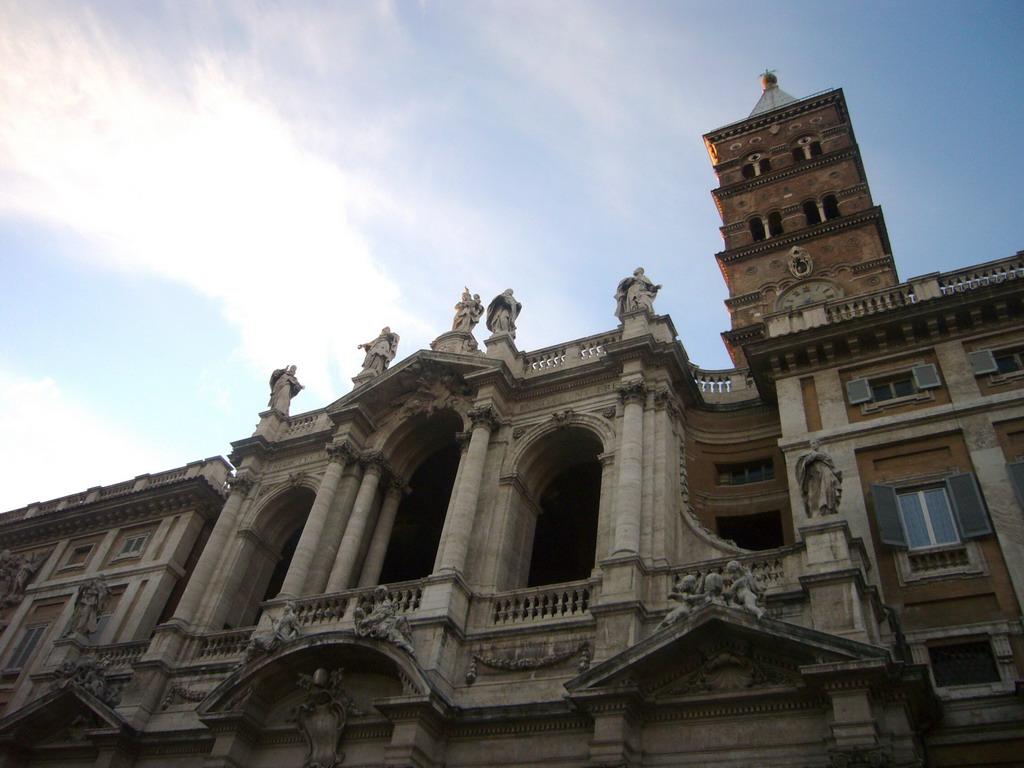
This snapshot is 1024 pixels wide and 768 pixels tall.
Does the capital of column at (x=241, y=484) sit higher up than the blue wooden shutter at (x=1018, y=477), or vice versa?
the capital of column at (x=241, y=484)

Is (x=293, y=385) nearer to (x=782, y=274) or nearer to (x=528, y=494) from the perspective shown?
(x=528, y=494)

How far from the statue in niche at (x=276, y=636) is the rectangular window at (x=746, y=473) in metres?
11.5

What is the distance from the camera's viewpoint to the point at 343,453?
25.5 metres

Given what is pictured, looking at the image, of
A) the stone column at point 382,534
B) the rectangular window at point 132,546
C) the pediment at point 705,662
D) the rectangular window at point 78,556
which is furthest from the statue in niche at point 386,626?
the rectangular window at point 78,556

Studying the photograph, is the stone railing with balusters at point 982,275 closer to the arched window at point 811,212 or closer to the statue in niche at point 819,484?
the statue in niche at point 819,484

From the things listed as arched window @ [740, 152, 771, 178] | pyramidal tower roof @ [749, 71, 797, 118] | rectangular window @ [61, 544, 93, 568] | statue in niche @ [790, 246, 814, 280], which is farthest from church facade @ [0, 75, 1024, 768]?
pyramidal tower roof @ [749, 71, 797, 118]

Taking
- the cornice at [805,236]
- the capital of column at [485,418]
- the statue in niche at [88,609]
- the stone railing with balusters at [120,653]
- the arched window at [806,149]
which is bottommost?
the stone railing with balusters at [120,653]

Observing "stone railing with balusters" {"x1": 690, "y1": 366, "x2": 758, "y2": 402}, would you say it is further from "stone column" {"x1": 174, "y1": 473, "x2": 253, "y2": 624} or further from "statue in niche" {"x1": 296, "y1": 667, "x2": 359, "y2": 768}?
"stone column" {"x1": 174, "y1": 473, "x2": 253, "y2": 624}

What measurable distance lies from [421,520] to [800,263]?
59.3 feet

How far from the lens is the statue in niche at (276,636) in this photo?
20.2 meters

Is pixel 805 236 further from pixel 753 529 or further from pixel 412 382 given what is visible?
pixel 412 382

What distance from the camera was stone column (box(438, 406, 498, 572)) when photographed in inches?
829

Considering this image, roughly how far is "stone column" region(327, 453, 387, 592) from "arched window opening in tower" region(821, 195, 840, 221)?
22554mm

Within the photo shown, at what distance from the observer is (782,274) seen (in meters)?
34.8
